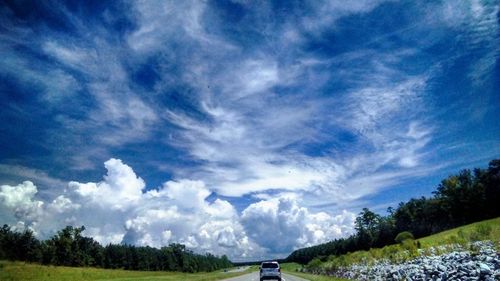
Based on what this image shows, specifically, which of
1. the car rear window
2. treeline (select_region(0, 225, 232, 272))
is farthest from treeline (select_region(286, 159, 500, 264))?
treeline (select_region(0, 225, 232, 272))

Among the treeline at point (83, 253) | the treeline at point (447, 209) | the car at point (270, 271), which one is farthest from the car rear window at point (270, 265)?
the treeline at point (83, 253)

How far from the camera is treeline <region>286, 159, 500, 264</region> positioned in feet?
276

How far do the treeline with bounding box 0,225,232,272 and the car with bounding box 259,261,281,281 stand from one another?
8433 cm

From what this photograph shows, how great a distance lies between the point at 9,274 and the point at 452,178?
10088cm

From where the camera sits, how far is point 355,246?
142 meters

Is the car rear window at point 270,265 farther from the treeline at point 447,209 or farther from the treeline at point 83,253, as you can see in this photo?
the treeline at point 83,253

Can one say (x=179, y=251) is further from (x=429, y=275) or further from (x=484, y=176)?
(x=429, y=275)

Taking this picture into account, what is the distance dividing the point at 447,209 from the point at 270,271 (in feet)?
250

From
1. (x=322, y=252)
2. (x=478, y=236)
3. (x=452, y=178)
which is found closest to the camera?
(x=478, y=236)

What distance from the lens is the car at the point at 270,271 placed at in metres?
37.9

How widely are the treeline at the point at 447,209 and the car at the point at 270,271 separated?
63658mm

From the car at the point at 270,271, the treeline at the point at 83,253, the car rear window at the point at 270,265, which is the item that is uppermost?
the treeline at the point at 83,253

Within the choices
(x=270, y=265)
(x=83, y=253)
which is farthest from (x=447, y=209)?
(x=83, y=253)

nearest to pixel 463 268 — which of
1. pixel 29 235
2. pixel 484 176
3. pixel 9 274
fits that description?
pixel 9 274
